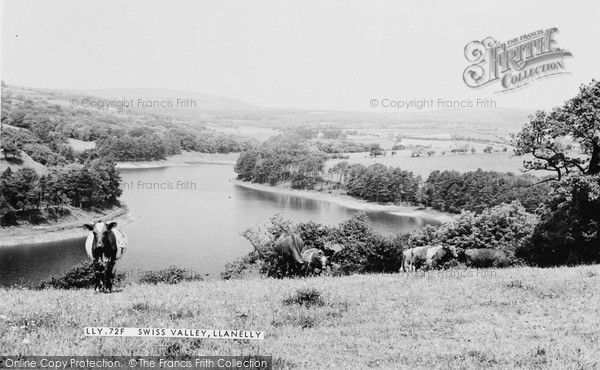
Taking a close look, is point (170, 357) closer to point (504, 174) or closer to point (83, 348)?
point (83, 348)

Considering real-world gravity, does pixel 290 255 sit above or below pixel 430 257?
above

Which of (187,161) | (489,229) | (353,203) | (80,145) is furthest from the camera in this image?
(353,203)

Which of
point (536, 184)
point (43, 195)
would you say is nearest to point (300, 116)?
point (536, 184)

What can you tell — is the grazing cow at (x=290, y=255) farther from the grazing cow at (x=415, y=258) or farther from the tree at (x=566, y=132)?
the tree at (x=566, y=132)

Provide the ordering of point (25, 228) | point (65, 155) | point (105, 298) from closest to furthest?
1. point (105, 298)
2. point (25, 228)
3. point (65, 155)

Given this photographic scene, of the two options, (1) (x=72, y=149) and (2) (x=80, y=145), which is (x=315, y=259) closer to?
(2) (x=80, y=145)

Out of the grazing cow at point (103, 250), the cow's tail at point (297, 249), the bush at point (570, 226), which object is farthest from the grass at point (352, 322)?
the bush at point (570, 226)

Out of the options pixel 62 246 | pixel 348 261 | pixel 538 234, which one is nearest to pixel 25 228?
pixel 62 246
